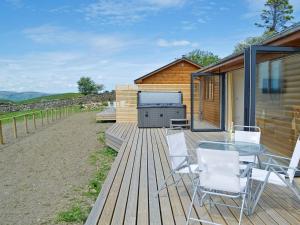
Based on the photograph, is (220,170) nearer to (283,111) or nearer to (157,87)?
(283,111)

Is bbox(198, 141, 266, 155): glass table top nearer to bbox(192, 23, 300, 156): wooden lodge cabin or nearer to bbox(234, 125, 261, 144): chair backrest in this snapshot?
bbox(234, 125, 261, 144): chair backrest

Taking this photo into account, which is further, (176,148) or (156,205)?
(176,148)

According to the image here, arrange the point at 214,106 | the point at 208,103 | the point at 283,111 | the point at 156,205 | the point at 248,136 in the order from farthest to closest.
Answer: the point at 208,103 < the point at 214,106 < the point at 283,111 < the point at 248,136 < the point at 156,205

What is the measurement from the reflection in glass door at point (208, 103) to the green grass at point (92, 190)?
10.9 ft

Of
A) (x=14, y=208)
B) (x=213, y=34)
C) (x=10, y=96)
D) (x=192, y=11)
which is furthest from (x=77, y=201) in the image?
(x=10, y=96)

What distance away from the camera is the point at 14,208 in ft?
14.6

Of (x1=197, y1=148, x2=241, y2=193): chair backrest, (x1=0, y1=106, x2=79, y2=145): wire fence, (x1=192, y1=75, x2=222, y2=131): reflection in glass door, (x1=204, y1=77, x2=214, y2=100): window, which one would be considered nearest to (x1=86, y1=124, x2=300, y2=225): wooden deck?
(x1=197, y1=148, x2=241, y2=193): chair backrest

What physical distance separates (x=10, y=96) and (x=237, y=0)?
130 meters

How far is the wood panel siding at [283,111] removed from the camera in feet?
15.4

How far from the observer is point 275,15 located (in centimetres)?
2945

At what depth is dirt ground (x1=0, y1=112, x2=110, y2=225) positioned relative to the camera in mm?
4336

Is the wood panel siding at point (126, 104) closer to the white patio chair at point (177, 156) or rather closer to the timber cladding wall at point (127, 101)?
the timber cladding wall at point (127, 101)

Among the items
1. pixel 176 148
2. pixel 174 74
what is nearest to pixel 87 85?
pixel 174 74

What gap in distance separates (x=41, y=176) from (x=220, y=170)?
4568 mm
